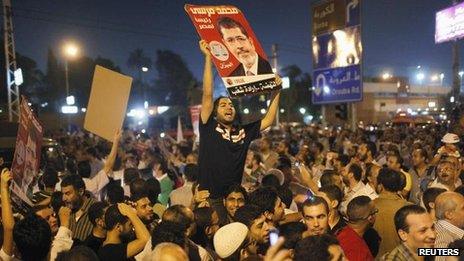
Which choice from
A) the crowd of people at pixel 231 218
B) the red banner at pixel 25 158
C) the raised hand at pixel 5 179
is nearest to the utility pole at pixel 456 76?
the crowd of people at pixel 231 218

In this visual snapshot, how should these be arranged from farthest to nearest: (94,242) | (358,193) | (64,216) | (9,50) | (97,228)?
(9,50) < (358,193) < (64,216) < (97,228) < (94,242)

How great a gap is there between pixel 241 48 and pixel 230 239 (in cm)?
248

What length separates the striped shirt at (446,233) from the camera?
4199 mm

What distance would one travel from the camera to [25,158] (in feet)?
18.1

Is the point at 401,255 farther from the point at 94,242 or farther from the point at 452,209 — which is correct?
the point at 94,242

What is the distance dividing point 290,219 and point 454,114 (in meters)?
11.2

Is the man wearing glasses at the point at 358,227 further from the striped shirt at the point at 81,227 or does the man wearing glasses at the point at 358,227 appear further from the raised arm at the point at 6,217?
the raised arm at the point at 6,217

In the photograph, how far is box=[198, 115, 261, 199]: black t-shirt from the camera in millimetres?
5234

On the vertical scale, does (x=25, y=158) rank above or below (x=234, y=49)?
below

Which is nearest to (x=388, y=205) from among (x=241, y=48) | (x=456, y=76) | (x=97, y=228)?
(x=241, y=48)

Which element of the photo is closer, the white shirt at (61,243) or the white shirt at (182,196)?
the white shirt at (61,243)

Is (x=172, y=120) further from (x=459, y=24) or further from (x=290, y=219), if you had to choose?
(x=290, y=219)

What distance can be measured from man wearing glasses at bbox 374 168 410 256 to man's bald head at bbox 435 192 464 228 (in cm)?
52

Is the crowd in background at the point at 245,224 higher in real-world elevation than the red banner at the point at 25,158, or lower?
lower
